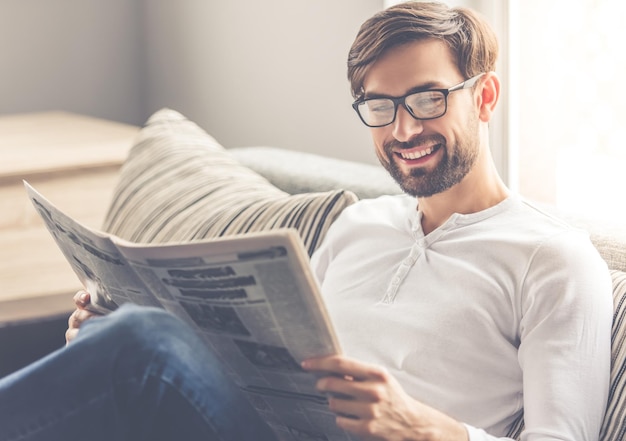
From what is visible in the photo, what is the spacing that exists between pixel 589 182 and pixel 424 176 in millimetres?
393

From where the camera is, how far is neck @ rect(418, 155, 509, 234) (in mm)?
1197

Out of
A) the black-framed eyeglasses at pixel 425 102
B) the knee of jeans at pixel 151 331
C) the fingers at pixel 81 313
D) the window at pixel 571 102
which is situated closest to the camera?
the knee of jeans at pixel 151 331

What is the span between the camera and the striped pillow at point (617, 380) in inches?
38.7

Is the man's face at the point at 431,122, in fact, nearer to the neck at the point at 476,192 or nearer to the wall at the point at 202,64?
the neck at the point at 476,192

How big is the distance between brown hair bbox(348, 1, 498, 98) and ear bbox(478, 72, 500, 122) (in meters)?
0.01

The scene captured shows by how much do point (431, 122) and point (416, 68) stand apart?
0.23ft

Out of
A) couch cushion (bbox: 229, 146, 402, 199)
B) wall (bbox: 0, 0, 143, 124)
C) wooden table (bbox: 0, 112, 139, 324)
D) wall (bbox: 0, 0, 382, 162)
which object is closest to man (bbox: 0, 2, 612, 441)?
couch cushion (bbox: 229, 146, 402, 199)

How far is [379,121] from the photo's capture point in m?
1.21

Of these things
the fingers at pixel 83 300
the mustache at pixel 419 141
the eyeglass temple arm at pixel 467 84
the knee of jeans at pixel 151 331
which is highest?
the eyeglass temple arm at pixel 467 84

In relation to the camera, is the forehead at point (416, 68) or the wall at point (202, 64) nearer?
the forehead at point (416, 68)

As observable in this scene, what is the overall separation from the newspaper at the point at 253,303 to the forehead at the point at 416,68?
39cm

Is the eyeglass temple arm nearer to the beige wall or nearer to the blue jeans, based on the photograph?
the blue jeans

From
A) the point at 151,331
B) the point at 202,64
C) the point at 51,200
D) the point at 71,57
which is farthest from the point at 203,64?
the point at 151,331

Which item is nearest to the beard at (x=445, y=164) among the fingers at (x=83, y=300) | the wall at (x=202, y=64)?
the fingers at (x=83, y=300)
